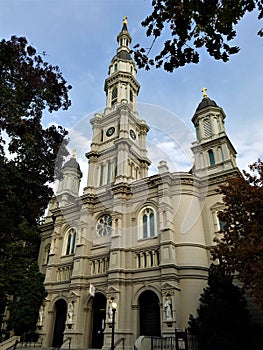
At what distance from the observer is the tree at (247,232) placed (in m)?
12.7

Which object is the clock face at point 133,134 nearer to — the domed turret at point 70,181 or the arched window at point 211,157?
the arched window at point 211,157

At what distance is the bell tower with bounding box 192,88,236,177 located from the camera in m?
26.6

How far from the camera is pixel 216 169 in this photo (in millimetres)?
26469

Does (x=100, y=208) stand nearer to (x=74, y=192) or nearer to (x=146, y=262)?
(x=146, y=262)

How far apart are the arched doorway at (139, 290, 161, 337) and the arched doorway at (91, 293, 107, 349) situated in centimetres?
369

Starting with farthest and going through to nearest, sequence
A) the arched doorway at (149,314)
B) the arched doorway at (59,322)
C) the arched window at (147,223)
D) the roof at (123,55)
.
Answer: the roof at (123,55)
the arched doorway at (59,322)
the arched window at (147,223)
the arched doorway at (149,314)

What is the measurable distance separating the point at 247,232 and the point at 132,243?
12.3 metres

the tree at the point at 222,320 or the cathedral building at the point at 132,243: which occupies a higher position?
the cathedral building at the point at 132,243

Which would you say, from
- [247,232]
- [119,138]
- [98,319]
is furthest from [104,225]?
[247,232]

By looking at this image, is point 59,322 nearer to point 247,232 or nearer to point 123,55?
point 247,232

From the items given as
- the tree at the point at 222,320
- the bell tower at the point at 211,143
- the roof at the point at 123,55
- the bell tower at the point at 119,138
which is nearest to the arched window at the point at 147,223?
the bell tower at the point at 119,138

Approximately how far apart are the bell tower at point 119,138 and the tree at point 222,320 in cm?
1357

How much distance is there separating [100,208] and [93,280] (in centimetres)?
722

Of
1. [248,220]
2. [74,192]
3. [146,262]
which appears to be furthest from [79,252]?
[248,220]
